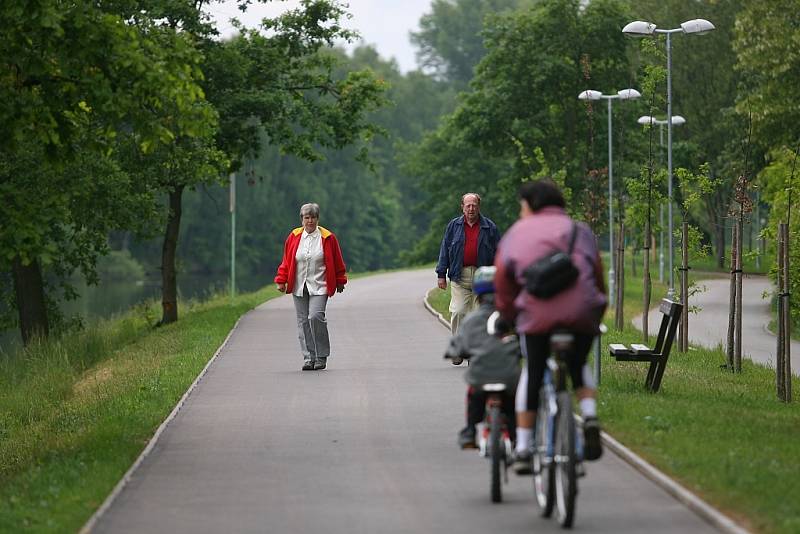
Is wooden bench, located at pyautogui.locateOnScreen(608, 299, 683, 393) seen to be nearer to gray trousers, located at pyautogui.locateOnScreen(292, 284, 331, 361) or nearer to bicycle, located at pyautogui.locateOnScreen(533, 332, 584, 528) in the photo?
gray trousers, located at pyautogui.locateOnScreen(292, 284, 331, 361)

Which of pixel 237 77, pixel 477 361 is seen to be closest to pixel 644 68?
pixel 237 77

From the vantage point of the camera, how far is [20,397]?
20609 millimetres

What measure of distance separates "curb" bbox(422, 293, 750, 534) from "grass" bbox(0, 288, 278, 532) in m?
3.30

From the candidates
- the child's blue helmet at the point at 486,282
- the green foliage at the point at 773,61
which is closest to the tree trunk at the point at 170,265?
the green foliage at the point at 773,61

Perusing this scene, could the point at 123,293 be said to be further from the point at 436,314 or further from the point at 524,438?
the point at 524,438

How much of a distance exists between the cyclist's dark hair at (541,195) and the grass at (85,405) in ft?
9.81

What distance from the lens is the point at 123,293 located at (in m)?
68.2

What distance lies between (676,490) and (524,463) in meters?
1.11

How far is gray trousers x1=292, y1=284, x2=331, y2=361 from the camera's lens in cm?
1730

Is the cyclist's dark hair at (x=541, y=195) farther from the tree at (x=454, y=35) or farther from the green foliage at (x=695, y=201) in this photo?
the tree at (x=454, y=35)

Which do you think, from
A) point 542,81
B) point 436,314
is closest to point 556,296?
point 436,314

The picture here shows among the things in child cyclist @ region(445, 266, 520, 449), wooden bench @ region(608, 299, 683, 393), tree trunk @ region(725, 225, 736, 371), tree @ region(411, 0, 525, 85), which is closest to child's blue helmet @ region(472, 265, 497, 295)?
child cyclist @ region(445, 266, 520, 449)

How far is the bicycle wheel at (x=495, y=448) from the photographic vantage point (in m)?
8.69

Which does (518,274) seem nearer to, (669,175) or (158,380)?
(158,380)
